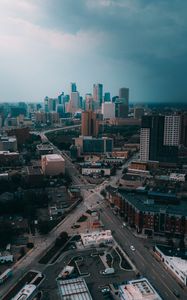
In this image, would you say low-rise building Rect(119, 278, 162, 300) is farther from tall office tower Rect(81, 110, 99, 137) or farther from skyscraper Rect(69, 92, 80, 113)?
skyscraper Rect(69, 92, 80, 113)

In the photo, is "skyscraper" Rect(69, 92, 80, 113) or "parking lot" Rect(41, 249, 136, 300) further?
"skyscraper" Rect(69, 92, 80, 113)

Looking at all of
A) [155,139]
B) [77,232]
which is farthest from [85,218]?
[155,139]

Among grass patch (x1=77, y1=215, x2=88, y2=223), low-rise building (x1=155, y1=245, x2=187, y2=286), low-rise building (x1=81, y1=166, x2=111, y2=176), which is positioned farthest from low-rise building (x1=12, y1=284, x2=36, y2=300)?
low-rise building (x1=81, y1=166, x2=111, y2=176)

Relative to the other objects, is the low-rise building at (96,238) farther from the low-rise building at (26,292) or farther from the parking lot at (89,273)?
the low-rise building at (26,292)

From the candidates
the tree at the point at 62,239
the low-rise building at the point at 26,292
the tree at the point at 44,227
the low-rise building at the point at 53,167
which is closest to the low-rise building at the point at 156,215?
the tree at the point at 62,239

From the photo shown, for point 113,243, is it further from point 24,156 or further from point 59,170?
point 24,156
